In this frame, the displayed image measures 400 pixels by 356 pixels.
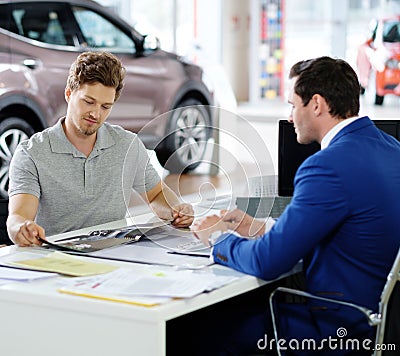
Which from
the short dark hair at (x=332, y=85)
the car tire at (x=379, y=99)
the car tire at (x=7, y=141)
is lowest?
the car tire at (x=379, y=99)

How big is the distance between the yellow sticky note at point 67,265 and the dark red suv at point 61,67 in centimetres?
234

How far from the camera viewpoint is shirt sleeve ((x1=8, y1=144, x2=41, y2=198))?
9.16 ft

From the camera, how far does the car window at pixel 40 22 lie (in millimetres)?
5684

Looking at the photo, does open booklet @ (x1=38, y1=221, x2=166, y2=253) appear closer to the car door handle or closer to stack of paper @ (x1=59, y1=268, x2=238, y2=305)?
stack of paper @ (x1=59, y1=268, x2=238, y2=305)

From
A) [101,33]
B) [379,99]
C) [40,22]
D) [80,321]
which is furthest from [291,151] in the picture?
[379,99]

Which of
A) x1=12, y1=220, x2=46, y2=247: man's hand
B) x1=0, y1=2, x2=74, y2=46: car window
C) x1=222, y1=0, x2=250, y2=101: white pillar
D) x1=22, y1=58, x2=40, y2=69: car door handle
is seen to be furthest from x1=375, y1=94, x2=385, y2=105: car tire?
x1=12, y1=220, x2=46, y2=247: man's hand

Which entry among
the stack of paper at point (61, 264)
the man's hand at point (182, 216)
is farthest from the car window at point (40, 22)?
the stack of paper at point (61, 264)

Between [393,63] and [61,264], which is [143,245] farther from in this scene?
[393,63]

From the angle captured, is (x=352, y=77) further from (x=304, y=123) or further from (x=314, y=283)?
(x=314, y=283)

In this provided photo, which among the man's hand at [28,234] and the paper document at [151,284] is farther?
the man's hand at [28,234]

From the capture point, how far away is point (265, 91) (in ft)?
43.8

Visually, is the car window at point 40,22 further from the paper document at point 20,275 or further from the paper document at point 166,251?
the paper document at point 20,275

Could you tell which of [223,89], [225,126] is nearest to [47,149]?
[225,126]

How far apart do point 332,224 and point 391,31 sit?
9.76 meters
